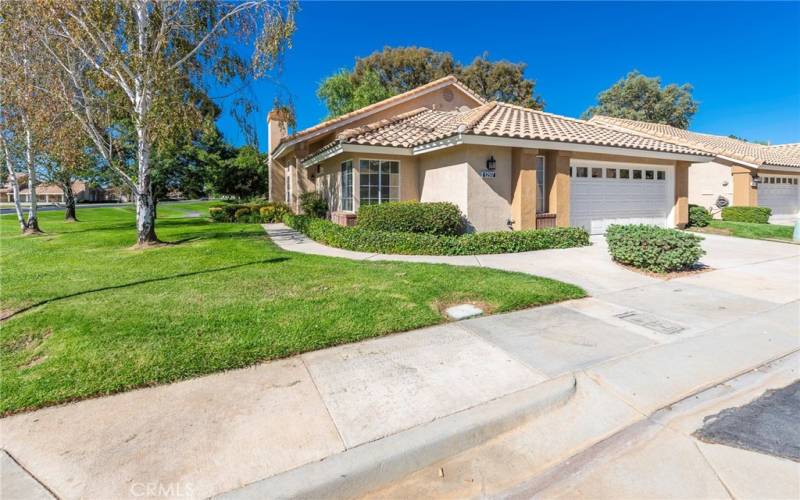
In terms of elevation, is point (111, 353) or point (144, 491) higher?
point (111, 353)

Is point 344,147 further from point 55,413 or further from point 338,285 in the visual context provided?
point 55,413

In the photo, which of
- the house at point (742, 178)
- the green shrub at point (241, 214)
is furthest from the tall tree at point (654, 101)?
the green shrub at point (241, 214)

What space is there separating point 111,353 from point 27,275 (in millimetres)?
5825

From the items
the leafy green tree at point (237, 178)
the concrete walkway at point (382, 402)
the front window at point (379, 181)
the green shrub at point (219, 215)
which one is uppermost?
the leafy green tree at point (237, 178)

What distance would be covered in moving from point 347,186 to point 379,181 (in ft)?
4.27

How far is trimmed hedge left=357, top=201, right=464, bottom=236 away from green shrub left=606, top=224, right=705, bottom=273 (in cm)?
400

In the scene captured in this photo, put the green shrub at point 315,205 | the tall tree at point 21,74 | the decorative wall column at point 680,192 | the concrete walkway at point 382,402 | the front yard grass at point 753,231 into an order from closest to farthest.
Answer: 1. the concrete walkway at point 382,402
2. the tall tree at point 21,74
3. the front yard grass at point 753,231
4. the decorative wall column at point 680,192
5. the green shrub at point 315,205

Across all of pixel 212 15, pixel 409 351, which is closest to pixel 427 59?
pixel 212 15

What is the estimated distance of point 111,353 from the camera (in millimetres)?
→ 4090

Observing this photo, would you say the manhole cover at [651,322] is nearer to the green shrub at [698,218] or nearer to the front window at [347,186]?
the front window at [347,186]

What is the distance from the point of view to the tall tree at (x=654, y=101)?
43.0 meters
